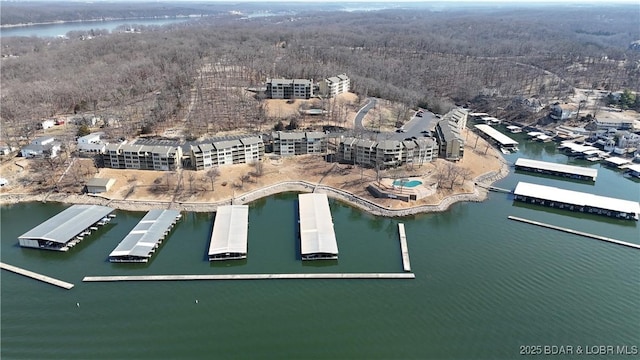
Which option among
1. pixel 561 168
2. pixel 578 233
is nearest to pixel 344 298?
pixel 578 233

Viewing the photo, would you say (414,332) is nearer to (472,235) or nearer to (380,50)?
(472,235)

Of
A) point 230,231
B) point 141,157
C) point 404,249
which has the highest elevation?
point 141,157

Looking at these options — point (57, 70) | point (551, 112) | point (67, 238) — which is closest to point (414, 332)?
point (67, 238)

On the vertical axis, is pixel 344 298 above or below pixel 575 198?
below

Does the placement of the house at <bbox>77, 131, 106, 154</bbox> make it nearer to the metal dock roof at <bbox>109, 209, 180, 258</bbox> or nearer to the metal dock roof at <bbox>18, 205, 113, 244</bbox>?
the metal dock roof at <bbox>18, 205, 113, 244</bbox>

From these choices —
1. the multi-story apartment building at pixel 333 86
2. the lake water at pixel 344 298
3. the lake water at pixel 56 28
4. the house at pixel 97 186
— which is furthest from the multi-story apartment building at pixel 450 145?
the lake water at pixel 56 28

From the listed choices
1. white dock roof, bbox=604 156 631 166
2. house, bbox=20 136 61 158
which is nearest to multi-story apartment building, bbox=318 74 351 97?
house, bbox=20 136 61 158

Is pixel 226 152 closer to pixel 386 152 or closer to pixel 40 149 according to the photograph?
pixel 386 152
